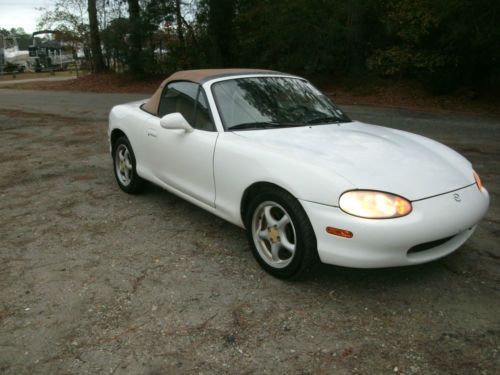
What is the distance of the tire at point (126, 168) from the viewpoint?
4.95 meters

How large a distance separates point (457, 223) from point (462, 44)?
1127cm

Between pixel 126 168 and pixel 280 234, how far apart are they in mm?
2574

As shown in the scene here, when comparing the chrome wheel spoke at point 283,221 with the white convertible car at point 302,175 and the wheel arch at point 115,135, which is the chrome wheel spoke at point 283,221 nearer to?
the white convertible car at point 302,175

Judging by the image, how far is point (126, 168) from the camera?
5129mm

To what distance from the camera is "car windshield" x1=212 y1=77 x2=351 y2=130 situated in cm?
375

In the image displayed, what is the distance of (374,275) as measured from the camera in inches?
129

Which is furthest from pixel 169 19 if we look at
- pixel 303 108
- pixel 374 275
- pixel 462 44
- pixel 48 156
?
pixel 374 275

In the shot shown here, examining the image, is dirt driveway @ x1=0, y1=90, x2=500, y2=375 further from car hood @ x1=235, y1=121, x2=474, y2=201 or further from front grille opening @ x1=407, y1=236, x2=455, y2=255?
car hood @ x1=235, y1=121, x2=474, y2=201

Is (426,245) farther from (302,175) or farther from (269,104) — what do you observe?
(269,104)

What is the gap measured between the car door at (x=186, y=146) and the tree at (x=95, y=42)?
20.9 m

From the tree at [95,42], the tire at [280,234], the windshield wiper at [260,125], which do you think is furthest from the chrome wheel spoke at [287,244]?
the tree at [95,42]

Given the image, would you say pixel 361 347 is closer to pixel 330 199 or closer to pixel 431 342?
pixel 431 342

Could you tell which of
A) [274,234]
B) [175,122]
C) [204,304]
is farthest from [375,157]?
[175,122]

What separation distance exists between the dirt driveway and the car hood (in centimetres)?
69
